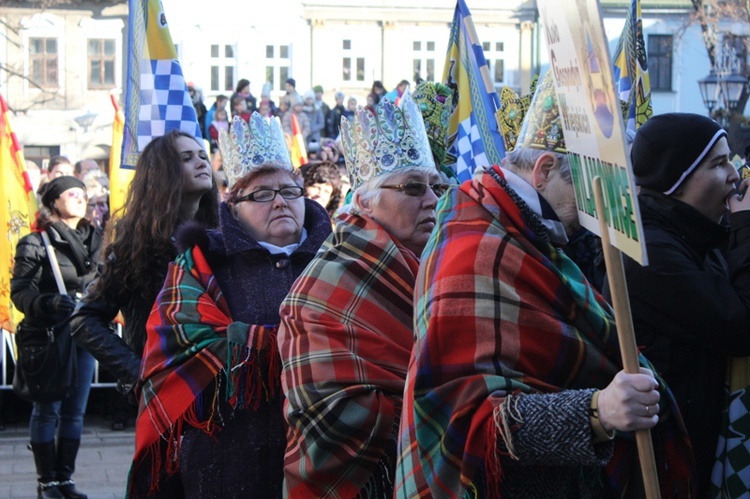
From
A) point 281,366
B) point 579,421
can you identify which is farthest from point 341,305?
point 579,421

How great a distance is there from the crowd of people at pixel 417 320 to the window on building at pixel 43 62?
32.1 metres

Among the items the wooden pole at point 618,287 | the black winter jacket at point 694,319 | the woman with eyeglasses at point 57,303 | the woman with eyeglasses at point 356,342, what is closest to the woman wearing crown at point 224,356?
the woman with eyeglasses at point 356,342

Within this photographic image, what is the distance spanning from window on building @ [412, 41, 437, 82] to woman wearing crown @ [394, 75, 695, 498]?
35947 millimetres

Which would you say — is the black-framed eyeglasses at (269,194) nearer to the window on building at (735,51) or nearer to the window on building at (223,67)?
the window on building at (735,51)

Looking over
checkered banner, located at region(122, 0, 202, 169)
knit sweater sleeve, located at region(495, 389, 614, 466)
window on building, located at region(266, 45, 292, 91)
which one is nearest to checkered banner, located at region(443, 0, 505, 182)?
checkered banner, located at region(122, 0, 202, 169)

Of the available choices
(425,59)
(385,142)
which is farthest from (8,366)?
(425,59)

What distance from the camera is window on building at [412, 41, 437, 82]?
38650 mm

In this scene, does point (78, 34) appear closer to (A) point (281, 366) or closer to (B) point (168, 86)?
(B) point (168, 86)

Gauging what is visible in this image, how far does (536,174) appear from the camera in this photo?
9.64ft

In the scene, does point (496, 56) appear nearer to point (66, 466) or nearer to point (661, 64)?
point (661, 64)

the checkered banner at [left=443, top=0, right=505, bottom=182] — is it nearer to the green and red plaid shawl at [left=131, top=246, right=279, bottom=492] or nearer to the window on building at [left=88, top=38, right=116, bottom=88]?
the green and red plaid shawl at [left=131, top=246, right=279, bottom=492]

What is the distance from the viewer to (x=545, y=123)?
2.96 m

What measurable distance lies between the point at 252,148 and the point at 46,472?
3.10 m

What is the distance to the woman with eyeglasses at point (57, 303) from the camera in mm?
6625
